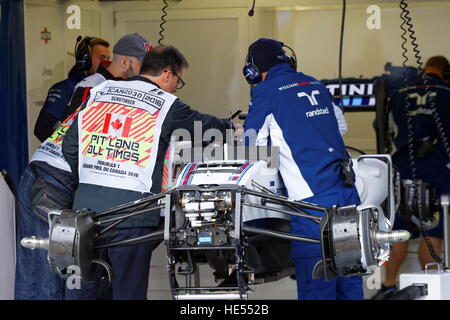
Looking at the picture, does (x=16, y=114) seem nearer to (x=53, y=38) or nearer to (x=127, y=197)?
(x=53, y=38)

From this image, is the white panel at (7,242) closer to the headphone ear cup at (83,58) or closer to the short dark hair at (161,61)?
the headphone ear cup at (83,58)

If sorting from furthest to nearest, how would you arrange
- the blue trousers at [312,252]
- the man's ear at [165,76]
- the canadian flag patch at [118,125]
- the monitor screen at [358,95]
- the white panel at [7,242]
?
the monitor screen at [358,95], the white panel at [7,242], the man's ear at [165,76], the blue trousers at [312,252], the canadian flag patch at [118,125]

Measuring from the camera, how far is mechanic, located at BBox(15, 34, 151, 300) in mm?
5094

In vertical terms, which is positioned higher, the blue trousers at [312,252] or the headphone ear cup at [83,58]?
the headphone ear cup at [83,58]

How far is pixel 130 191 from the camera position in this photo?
4664mm

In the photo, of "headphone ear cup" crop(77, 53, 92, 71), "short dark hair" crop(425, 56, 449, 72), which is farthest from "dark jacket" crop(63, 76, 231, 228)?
"short dark hair" crop(425, 56, 449, 72)

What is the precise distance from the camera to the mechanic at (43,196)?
16.7 feet

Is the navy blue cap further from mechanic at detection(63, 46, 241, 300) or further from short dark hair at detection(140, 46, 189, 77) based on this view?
mechanic at detection(63, 46, 241, 300)

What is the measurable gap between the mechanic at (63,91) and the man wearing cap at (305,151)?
1688 millimetres

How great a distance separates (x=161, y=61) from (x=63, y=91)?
66.3 inches

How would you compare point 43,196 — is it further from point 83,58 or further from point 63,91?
point 83,58

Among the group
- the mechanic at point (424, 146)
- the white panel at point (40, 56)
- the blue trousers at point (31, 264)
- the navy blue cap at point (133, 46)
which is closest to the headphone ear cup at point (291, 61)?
the navy blue cap at point (133, 46)

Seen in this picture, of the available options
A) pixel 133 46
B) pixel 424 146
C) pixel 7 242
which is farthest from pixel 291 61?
pixel 424 146
